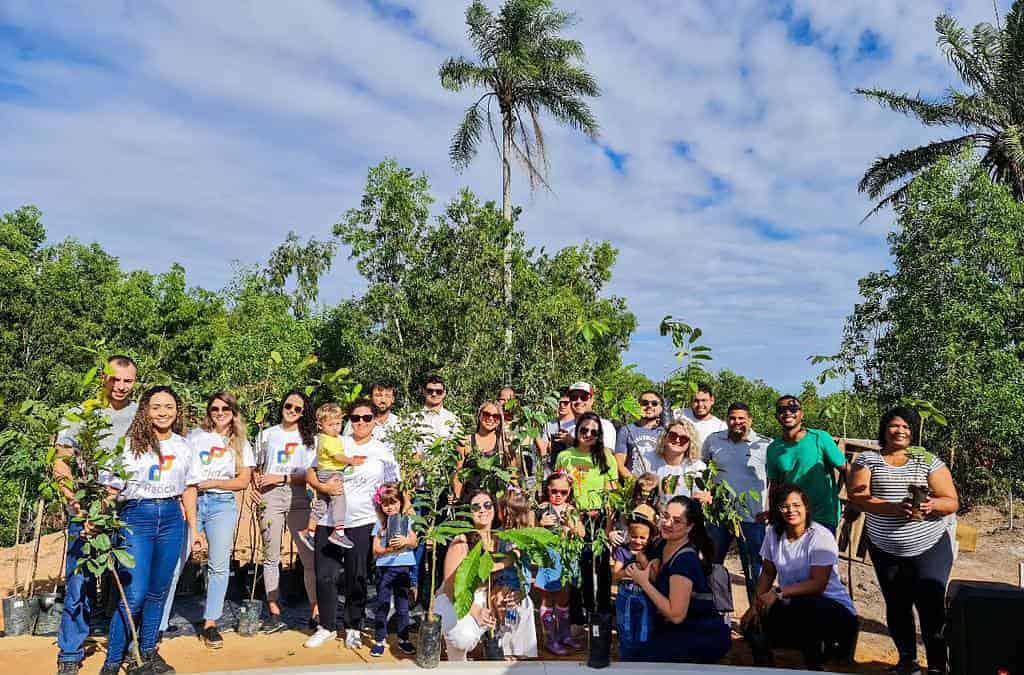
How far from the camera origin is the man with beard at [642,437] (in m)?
4.71

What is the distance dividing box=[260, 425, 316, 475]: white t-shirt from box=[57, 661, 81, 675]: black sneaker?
1.49 meters

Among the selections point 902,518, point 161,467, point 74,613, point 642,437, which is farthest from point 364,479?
point 902,518

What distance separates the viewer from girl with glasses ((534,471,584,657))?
3.81 metres

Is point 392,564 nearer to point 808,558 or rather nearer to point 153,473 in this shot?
point 153,473

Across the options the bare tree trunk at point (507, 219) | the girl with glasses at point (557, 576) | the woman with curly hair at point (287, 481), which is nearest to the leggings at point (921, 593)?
the girl with glasses at point (557, 576)

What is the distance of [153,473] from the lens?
11.9 ft

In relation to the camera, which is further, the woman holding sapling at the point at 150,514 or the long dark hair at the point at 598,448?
the long dark hair at the point at 598,448

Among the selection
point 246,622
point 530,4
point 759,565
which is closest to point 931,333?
point 759,565

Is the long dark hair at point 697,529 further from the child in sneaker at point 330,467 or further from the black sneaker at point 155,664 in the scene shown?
the black sneaker at point 155,664

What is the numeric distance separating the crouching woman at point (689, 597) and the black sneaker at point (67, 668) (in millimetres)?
3041

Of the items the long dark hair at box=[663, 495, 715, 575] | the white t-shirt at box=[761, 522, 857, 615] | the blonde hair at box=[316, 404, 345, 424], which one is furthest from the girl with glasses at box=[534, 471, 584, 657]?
the blonde hair at box=[316, 404, 345, 424]

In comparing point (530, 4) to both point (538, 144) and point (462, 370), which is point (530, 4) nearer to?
point (538, 144)

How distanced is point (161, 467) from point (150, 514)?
0.25 metres

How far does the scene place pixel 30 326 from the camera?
22219 mm
